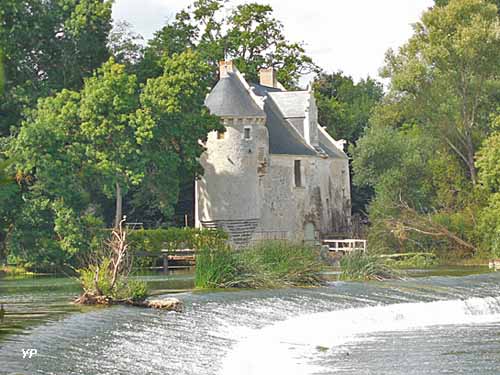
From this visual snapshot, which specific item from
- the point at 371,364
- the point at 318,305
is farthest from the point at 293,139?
the point at 371,364

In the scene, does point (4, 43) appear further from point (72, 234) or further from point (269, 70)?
point (269, 70)

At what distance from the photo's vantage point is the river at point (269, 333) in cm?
1617

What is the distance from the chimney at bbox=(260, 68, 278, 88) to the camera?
58.0 metres

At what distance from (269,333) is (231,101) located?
30.8m

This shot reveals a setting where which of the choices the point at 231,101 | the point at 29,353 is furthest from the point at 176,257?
the point at 29,353

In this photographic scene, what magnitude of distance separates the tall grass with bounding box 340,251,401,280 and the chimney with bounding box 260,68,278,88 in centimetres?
2635

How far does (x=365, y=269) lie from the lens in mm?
32406

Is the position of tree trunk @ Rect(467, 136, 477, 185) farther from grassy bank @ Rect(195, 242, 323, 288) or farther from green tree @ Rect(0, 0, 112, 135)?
grassy bank @ Rect(195, 242, 323, 288)

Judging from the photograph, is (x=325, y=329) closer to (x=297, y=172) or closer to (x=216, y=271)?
(x=216, y=271)

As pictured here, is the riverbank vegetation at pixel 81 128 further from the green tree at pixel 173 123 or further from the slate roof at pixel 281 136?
the slate roof at pixel 281 136

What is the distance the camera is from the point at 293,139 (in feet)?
179

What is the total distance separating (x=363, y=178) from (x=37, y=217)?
21.5 m

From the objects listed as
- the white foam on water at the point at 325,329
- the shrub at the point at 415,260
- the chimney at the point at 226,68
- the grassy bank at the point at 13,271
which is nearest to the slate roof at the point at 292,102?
the chimney at the point at 226,68

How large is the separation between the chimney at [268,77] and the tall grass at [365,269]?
26348 mm
